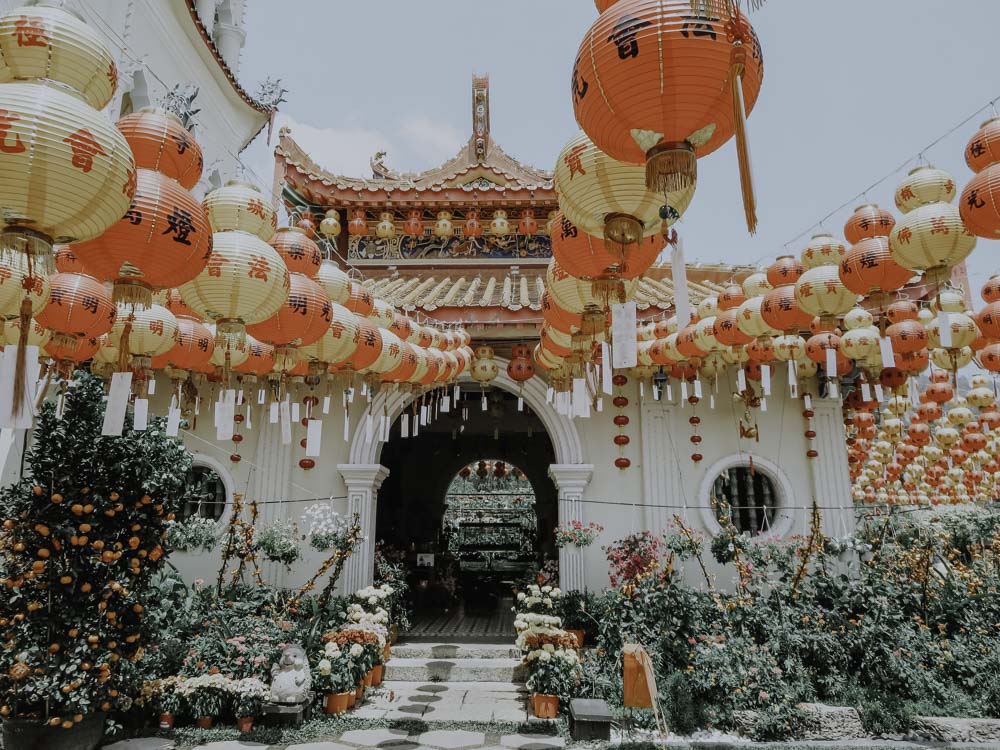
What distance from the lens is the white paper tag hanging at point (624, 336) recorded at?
10.7ft

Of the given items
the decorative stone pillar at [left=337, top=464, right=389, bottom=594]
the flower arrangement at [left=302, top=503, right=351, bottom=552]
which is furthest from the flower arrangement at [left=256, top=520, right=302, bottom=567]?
the decorative stone pillar at [left=337, top=464, right=389, bottom=594]

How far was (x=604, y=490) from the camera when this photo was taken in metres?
9.23

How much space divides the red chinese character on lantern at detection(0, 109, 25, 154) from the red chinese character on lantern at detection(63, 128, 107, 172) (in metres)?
0.15

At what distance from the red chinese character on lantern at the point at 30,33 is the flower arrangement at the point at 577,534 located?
735 cm

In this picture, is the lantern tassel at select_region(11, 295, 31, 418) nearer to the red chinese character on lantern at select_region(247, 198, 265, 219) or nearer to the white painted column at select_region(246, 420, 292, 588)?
the red chinese character on lantern at select_region(247, 198, 265, 219)

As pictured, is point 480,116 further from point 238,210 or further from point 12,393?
point 12,393

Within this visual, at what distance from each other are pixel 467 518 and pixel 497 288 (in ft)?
43.6

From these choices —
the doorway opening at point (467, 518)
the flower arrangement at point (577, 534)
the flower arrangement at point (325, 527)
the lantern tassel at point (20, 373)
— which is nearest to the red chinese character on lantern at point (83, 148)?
the lantern tassel at point (20, 373)

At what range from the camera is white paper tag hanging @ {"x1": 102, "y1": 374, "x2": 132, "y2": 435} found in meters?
3.80

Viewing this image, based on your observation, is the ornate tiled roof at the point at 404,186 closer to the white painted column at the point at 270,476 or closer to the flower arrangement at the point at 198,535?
the white painted column at the point at 270,476

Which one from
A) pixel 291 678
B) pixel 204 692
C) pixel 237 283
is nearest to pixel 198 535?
pixel 204 692

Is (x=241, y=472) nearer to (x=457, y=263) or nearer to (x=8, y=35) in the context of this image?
(x=457, y=263)

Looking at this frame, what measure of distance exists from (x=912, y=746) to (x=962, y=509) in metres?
13.6

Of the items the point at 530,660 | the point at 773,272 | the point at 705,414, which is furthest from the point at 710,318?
the point at 530,660
